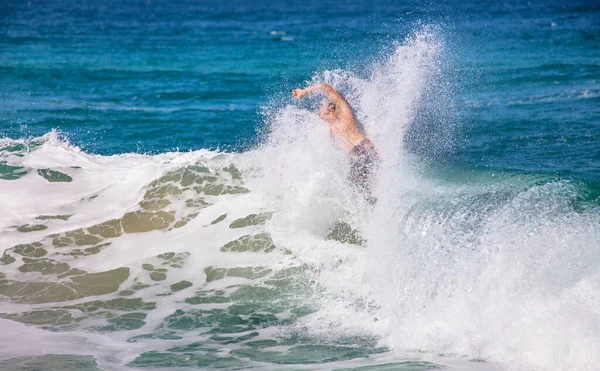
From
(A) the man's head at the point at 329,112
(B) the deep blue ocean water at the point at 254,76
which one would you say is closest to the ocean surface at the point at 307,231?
(B) the deep blue ocean water at the point at 254,76

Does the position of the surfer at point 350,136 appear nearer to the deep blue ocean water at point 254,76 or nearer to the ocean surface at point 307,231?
the ocean surface at point 307,231

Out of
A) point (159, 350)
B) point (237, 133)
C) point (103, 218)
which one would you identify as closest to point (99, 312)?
point (159, 350)

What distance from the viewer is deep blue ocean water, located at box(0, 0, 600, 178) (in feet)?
54.0

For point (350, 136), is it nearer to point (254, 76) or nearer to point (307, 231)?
point (307, 231)

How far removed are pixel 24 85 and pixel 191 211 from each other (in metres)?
13.5

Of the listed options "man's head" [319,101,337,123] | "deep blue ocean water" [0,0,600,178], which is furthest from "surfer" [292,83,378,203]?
"deep blue ocean water" [0,0,600,178]

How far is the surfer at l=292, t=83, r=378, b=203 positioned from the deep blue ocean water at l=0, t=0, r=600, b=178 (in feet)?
13.4

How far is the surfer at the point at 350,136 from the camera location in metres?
10.6

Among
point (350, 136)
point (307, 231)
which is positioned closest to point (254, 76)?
point (350, 136)

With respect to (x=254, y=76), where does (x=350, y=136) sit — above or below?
below

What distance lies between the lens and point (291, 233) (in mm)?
10695

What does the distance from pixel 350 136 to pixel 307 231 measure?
152cm

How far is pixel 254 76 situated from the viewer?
25.2m

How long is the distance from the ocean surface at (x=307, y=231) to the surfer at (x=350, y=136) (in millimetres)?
186
